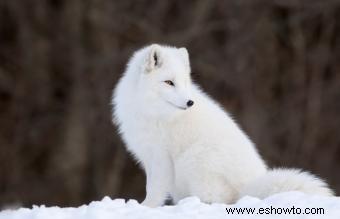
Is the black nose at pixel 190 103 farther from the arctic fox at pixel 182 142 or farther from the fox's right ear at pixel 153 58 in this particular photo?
the fox's right ear at pixel 153 58

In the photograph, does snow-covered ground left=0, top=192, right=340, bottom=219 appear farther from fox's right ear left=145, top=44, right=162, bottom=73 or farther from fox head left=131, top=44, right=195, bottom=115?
fox's right ear left=145, top=44, right=162, bottom=73

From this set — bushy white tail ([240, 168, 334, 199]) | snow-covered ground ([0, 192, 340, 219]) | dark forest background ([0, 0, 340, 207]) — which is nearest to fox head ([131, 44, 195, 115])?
bushy white tail ([240, 168, 334, 199])

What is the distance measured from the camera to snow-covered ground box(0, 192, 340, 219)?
265 inches

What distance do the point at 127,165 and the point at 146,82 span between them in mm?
12187

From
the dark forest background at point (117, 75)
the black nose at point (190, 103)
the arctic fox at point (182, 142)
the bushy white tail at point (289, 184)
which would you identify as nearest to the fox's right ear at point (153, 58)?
the arctic fox at point (182, 142)

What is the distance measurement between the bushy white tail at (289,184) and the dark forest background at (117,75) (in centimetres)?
1125

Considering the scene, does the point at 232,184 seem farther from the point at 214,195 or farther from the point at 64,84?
the point at 64,84

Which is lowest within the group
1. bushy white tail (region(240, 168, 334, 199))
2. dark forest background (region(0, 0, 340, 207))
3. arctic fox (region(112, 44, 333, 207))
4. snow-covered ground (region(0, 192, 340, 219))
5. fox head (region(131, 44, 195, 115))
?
snow-covered ground (region(0, 192, 340, 219))

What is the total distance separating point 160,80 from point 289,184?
5.12 feet

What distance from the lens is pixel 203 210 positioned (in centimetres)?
696

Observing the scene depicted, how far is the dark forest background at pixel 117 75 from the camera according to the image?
64.6 feet

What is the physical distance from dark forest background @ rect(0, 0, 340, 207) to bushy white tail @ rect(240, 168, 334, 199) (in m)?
11.3

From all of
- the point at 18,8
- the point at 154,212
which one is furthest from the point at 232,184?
the point at 18,8

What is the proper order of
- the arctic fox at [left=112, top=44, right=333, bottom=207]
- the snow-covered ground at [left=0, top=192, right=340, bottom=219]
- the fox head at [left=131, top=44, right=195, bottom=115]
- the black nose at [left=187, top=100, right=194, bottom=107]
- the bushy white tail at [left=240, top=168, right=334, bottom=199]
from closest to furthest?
the snow-covered ground at [left=0, top=192, right=340, bottom=219]
the bushy white tail at [left=240, top=168, right=334, bottom=199]
the black nose at [left=187, top=100, right=194, bottom=107]
the arctic fox at [left=112, top=44, right=333, bottom=207]
the fox head at [left=131, top=44, right=195, bottom=115]
